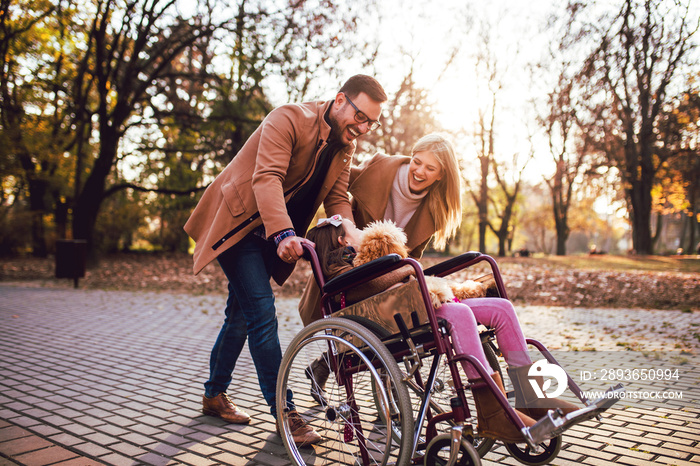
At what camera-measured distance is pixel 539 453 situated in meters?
2.47

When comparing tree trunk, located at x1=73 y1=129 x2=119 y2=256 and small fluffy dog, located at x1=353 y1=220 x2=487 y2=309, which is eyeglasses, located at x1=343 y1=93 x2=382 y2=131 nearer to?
small fluffy dog, located at x1=353 y1=220 x2=487 y2=309

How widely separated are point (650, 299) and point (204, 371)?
9.19 meters

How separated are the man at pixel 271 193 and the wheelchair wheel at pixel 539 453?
1095mm

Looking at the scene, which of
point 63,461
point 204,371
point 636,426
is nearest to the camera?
point 63,461

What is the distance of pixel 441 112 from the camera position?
22875 mm

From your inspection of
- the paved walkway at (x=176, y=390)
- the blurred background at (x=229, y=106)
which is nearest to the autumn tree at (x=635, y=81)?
the blurred background at (x=229, y=106)

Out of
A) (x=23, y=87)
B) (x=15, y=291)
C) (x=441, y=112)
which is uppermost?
(x=441, y=112)

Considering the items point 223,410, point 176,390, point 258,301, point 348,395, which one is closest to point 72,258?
point 176,390

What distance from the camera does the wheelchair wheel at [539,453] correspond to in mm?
2326

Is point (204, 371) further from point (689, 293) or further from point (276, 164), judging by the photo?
point (689, 293)

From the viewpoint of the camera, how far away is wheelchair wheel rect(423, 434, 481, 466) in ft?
6.74

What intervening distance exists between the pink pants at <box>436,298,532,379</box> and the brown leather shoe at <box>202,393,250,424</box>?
5.82ft

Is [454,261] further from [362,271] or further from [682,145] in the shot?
[682,145]

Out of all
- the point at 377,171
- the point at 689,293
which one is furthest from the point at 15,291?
the point at 689,293
